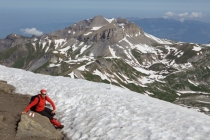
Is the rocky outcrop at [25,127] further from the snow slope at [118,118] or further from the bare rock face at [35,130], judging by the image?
the snow slope at [118,118]

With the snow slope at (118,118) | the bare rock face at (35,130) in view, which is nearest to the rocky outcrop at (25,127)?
the bare rock face at (35,130)

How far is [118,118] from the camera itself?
784 inches

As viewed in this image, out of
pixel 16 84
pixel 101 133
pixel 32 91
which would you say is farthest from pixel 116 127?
pixel 16 84

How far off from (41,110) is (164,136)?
9982 millimetres

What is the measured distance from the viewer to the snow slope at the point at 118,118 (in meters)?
16.6

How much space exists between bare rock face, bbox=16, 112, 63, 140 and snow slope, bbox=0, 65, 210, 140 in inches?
60.7

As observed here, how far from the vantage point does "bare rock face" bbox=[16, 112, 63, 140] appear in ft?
52.0

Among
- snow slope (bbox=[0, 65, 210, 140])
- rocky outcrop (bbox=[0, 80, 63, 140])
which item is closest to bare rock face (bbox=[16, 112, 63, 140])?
rocky outcrop (bbox=[0, 80, 63, 140])

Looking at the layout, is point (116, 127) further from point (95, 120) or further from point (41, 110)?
point (41, 110)

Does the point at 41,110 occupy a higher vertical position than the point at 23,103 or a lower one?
higher

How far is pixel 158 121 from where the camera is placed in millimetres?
19016

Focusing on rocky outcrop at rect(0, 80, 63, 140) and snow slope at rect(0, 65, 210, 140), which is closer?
rocky outcrop at rect(0, 80, 63, 140)

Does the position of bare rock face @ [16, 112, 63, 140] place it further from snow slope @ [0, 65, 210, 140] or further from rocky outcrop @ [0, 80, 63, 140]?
snow slope @ [0, 65, 210, 140]

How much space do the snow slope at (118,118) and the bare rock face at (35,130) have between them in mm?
1541
